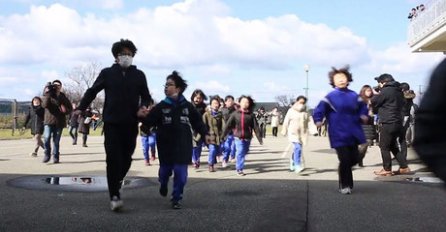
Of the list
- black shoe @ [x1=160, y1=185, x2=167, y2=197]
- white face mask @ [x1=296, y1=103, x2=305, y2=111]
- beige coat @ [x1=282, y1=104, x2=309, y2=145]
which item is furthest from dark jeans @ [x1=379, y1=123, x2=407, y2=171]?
black shoe @ [x1=160, y1=185, x2=167, y2=197]

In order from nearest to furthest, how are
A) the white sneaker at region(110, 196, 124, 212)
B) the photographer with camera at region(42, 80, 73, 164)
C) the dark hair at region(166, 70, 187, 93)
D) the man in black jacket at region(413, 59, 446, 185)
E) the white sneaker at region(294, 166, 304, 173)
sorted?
the man in black jacket at region(413, 59, 446, 185) → the white sneaker at region(110, 196, 124, 212) → the dark hair at region(166, 70, 187, 93) → the white sneaker at region(294, 166, 304, 173) → the photographer with camera at region(42, 80, 73, 164)

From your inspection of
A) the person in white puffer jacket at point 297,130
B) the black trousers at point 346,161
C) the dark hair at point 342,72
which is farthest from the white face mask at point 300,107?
the black trousers at point 346,161

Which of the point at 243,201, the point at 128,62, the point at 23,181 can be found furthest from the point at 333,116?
the point at 23,181

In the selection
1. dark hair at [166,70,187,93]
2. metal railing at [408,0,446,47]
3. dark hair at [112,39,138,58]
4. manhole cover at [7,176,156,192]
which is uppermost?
metal railing at [408,0,446,47]

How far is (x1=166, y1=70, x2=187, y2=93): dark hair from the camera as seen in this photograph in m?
6.81

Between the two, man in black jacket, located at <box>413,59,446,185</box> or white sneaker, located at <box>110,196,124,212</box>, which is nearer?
man in black jacket, located at <box>413,59,446,185</box>

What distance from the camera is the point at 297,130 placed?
10727mm

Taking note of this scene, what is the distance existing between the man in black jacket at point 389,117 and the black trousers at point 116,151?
5051 mm

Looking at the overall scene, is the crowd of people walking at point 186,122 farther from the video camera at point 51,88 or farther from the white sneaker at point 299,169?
the video camera at point 51,88

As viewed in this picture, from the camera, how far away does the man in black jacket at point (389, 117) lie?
955 cm

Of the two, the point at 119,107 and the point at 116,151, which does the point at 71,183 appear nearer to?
the point at 116,151

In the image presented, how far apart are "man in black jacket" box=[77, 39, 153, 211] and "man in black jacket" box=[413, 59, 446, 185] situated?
488cm

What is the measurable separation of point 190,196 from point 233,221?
5.77ft

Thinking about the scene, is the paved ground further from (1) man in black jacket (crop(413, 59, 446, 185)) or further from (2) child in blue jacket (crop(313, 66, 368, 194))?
(1) man in black jacket (crop(413, 59, 446, 185))
